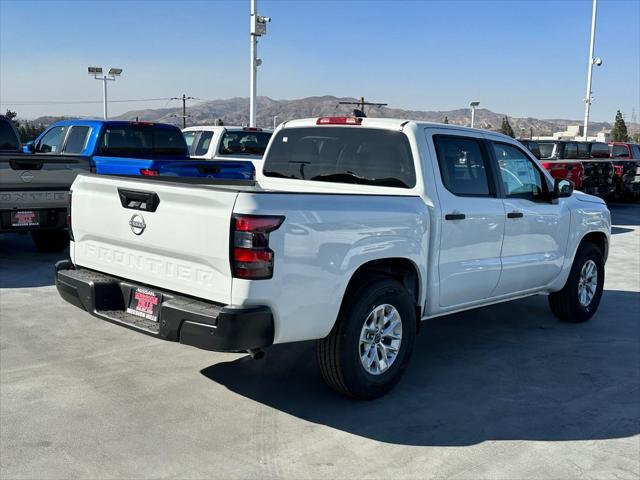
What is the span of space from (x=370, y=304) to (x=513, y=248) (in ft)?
6.61

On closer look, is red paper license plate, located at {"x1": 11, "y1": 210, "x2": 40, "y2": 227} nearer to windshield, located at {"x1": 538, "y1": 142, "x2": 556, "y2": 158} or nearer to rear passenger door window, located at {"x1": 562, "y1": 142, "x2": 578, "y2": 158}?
windshield, located at {"x1": 538, "y1": 142, "x2": 556, "y2": 158}

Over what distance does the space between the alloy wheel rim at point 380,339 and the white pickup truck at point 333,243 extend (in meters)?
0.01

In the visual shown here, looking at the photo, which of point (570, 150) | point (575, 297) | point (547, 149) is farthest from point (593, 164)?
point (575, 297)

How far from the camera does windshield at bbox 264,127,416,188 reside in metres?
5.15

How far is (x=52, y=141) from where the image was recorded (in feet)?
35.9

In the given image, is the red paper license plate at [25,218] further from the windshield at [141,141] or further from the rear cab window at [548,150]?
the rear cab window at [548,150]

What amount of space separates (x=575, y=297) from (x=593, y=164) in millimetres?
12476

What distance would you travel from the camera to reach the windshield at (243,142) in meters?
13.9

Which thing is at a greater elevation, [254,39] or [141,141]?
[254,39]

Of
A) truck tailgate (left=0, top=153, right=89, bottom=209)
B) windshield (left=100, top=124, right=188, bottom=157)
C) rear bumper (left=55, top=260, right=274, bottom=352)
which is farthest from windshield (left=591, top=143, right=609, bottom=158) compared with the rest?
rear bumper (left=55, top=260, right=274, bottom=352)

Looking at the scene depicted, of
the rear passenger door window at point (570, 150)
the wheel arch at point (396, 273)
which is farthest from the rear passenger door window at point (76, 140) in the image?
the rear passenger door window at point (570, 150)

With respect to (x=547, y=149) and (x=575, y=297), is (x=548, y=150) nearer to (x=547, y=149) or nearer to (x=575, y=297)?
(x=547, y=149)

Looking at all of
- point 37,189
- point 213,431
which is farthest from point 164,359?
point 37,189

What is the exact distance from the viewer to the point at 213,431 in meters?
4.14
